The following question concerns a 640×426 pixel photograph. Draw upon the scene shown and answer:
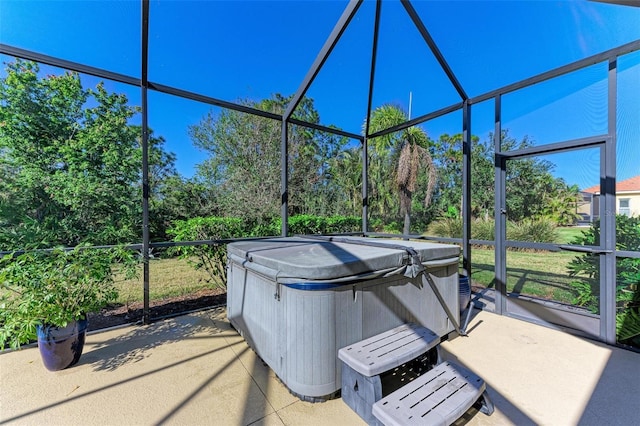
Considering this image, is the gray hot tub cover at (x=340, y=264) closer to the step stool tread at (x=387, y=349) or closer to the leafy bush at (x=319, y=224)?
the step stool tread at (x=387, y=349)

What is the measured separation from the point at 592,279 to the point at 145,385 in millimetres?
4535

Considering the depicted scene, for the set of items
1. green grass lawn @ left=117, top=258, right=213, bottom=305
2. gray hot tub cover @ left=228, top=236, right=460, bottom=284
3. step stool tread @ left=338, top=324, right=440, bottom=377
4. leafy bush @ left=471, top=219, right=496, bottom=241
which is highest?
leafy bush @ left=471, top=219, right=496, bottom=241

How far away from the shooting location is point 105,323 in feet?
10.0

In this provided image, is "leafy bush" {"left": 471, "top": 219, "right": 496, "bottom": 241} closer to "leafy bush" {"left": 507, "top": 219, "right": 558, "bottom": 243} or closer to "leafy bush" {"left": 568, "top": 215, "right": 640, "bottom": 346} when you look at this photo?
"leafy bush" {"left": 507, "top": 219, "right": 558, "bottom": 243}

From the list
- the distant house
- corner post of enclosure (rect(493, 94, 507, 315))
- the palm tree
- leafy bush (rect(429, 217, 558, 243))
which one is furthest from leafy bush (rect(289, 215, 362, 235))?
the distant house

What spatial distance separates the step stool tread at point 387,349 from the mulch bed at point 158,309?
106 inches

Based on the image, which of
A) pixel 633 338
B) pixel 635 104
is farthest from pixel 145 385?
pixel 635 104

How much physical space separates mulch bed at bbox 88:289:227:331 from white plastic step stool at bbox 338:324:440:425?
267cm

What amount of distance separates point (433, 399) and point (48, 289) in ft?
9.77

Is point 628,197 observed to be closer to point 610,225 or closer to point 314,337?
point 610,225

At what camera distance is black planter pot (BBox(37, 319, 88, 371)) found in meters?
2.07

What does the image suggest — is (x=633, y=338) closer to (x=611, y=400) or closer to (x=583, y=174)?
(x=611, y=400)

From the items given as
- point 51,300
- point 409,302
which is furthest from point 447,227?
point 51,300

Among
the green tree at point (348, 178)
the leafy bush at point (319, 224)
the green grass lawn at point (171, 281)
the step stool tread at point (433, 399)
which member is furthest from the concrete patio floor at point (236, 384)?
the green tree at point (348, 178)
